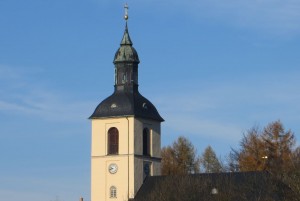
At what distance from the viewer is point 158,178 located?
74.6 m

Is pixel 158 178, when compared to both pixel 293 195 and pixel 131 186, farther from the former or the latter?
pixel 293 195

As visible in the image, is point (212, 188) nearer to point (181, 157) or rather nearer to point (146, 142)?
point (146, 142)

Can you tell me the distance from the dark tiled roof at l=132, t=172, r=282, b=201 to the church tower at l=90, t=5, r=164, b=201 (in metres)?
1.74

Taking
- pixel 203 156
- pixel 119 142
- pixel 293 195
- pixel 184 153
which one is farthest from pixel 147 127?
pixel 203 156

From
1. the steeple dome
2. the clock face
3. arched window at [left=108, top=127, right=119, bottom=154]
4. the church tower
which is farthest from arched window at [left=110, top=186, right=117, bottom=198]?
the steeple dome

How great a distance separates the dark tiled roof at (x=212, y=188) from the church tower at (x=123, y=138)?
174 cm

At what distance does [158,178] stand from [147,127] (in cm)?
412

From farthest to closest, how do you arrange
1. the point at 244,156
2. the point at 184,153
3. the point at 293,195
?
1. the point at 184,153
2. the point at 244,156
3. the point at 293,195

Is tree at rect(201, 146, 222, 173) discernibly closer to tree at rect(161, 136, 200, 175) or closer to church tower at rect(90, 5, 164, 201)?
tree at rect(161, 136, 200, 175)

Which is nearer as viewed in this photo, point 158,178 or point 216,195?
point 216,195

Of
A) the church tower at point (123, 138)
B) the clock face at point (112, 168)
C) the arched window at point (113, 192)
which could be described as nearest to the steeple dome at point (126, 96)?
the church tower at point (123, 138)

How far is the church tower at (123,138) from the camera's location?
74.9 meters

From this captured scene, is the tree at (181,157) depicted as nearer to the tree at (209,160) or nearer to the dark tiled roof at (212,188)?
the tree at (209,160)

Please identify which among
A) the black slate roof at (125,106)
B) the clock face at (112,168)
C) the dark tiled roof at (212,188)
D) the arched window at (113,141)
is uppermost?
the black slate roof at (125,106)
